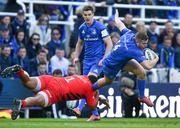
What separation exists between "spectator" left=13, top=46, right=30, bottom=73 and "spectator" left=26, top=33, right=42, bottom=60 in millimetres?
748

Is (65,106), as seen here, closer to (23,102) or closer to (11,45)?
(11,45)

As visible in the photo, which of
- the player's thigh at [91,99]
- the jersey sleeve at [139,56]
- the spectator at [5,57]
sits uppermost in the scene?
the jersey sleeve at [139,56]

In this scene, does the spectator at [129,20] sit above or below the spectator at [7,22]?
below

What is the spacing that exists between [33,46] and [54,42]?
0.84m

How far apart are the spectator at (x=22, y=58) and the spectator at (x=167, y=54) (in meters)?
4.55

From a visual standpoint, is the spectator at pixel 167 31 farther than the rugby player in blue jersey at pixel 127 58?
Yes

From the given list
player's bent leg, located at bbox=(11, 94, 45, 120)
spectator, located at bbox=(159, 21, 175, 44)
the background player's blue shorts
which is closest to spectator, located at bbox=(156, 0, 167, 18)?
spectator, located at bbox=(159, 21, 175, 44)

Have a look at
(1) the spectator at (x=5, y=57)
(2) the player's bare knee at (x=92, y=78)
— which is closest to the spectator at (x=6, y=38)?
(1) the spectator at (x=5, y=57)

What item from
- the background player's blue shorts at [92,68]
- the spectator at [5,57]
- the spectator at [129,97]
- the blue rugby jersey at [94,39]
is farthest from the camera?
the spectator at [5,57]

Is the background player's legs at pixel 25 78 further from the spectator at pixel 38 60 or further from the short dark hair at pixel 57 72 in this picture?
the spectator at pixel 38 60

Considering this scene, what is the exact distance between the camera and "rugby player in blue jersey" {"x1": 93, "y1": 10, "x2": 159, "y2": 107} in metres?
17.9

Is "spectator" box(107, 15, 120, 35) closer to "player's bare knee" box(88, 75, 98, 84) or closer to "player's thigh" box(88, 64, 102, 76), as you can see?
"player's thigh" box(88, 64, 102, 76)

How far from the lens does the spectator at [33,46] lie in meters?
24.0

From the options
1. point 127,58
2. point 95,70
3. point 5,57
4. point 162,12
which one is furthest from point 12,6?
point 127,58
